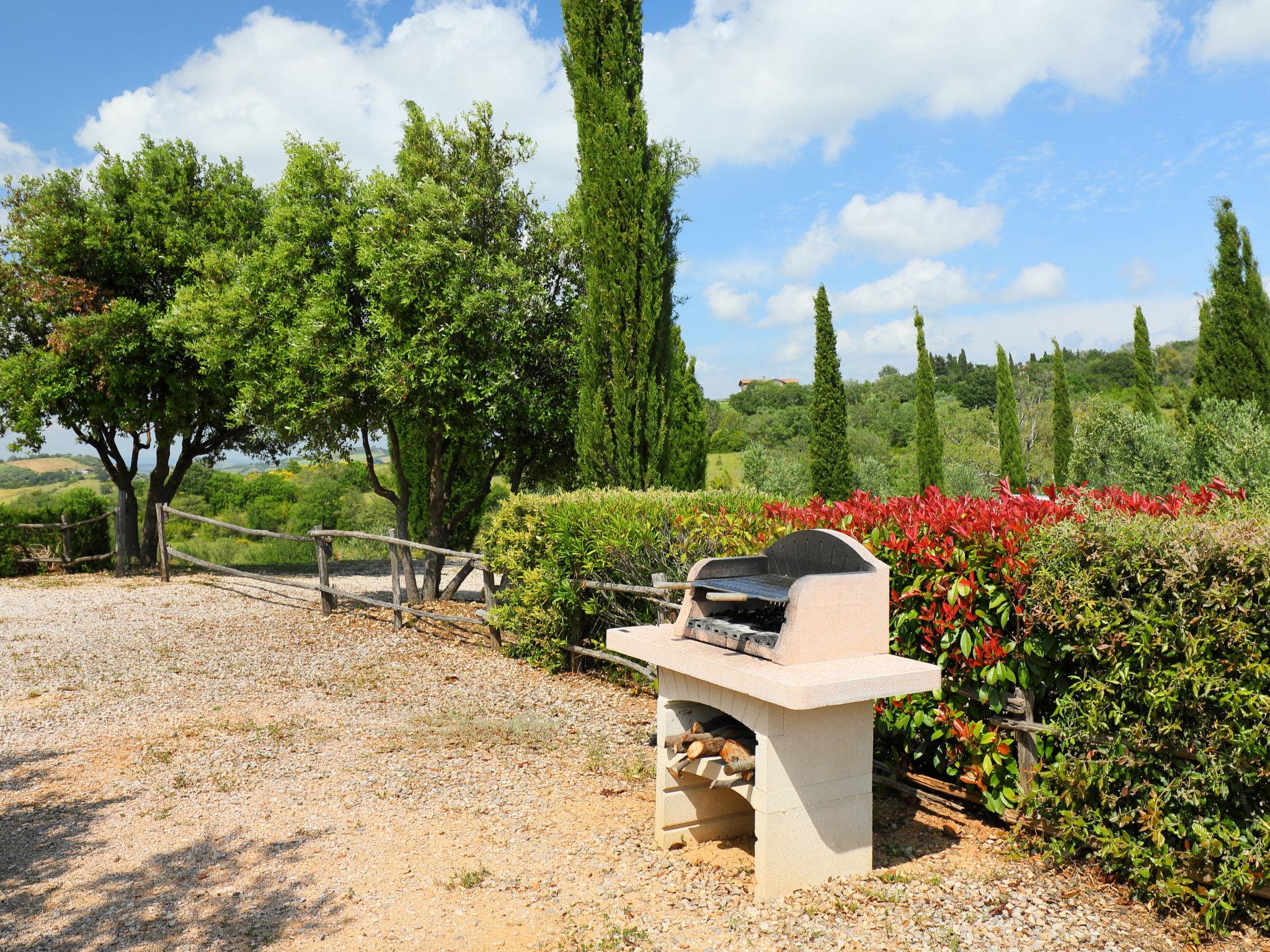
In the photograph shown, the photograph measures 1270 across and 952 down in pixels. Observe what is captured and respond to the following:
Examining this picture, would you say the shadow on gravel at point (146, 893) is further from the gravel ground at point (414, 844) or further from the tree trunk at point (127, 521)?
the tree trunk at point (127, 521)

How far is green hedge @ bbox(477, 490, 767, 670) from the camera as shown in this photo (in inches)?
269

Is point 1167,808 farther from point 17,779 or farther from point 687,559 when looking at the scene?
point 17,779

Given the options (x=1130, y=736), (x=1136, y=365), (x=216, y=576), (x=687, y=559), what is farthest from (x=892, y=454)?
(x=1130, y=736)

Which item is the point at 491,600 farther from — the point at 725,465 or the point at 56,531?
the point at 725,465

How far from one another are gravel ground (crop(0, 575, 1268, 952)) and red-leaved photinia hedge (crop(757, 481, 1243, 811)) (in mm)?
395

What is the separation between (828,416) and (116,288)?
17679mm

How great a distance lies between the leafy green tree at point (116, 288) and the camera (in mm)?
13805

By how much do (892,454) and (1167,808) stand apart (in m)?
40.3

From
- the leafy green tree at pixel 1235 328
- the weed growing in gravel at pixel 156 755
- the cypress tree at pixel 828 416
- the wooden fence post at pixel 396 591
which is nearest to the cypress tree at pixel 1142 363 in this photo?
the leafy green tree at pixel 1235 328

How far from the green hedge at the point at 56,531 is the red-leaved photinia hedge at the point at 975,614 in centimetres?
1756

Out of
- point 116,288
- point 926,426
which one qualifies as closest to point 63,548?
point 116,288

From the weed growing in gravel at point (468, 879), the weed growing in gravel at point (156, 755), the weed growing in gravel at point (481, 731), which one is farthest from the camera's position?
the weed growing in gravel at point (481, 731)

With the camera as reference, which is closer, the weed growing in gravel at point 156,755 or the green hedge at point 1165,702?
the green hedge at point 1165,702

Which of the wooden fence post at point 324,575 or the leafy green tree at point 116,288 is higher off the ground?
the leafy green tree at point 116,288
